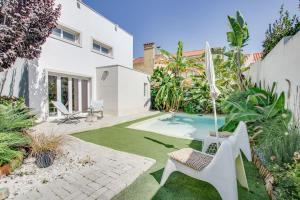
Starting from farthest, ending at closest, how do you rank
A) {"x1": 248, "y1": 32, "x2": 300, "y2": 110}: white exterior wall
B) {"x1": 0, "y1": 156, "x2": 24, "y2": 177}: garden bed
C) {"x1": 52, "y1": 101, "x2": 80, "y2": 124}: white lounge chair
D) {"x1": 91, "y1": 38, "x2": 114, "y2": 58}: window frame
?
1. {"x1": 91, "y1": 38, "x2": 114, "y2": 58}: window frame
2. {"x1": 52, "y1": 101, "x2": 80, "y2": 124}: white lounge chair
3. {"x1": 248, "y1": 32, "x2": 300, "y2": 110}: white exterior wall
4. {"x1": 0, "y1": 156, "x2": 24, "y2": 177}: garden bed

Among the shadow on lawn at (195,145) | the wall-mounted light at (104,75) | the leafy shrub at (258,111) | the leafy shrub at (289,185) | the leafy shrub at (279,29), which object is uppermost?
the leafy shrub at (279,29)

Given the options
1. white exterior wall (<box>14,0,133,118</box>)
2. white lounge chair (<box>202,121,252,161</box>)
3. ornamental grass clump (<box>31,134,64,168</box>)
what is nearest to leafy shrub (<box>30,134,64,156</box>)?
ornamental grass clump (<box>31,134,64,168</box>)

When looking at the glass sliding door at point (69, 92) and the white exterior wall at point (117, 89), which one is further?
the white exterior wall at point (117, 89)

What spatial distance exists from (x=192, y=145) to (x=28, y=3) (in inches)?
329

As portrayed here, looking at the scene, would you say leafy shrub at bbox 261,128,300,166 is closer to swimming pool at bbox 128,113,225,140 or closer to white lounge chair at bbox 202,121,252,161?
white lounge chair at bbox 202,121,252,161

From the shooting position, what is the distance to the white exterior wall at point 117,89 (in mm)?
12375

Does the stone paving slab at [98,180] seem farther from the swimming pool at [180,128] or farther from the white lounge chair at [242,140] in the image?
the swimming pool at [180,128]

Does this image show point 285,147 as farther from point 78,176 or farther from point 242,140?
point 78,176

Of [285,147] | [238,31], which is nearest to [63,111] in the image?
[285,147]

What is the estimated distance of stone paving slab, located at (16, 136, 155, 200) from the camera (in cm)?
295

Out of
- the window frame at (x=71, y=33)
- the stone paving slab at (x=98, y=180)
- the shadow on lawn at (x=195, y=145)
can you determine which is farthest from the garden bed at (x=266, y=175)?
the window frame at (x=71, y=33)

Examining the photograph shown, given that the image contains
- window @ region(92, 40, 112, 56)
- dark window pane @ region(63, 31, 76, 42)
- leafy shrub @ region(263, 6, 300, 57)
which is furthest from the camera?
window @ region(92, 40, 112, 56)

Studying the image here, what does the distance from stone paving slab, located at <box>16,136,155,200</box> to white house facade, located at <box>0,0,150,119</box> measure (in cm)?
709

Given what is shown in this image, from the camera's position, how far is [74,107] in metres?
12.0
